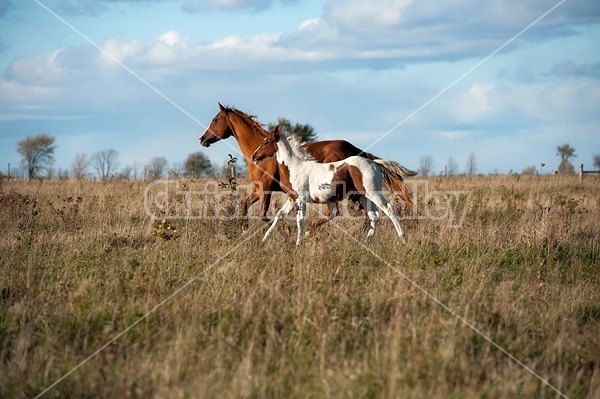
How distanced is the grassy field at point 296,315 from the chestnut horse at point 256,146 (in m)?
1.69

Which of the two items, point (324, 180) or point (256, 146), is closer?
point (324, 180)

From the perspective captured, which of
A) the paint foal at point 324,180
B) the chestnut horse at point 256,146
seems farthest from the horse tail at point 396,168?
the chestnut horse at point 256,146

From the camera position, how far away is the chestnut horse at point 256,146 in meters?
12.6

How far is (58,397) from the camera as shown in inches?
192

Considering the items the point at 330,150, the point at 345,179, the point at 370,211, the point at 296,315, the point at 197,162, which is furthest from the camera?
the point at 197,162

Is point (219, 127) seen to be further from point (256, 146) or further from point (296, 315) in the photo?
point (296, 315)

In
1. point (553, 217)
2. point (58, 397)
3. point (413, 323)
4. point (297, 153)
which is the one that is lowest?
point (58, 397)

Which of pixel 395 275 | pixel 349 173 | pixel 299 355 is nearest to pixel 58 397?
pixel 299 355

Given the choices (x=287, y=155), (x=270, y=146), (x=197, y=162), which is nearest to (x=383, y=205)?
(x=287, y=155)

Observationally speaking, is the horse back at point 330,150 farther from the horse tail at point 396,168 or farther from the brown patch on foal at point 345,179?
the brown patch on foal at point 345,179

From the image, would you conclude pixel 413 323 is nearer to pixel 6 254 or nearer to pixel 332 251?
pixel 332 251

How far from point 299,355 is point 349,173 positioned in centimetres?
576

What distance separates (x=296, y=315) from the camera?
636 centimetres

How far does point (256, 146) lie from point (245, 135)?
1.15 feet
